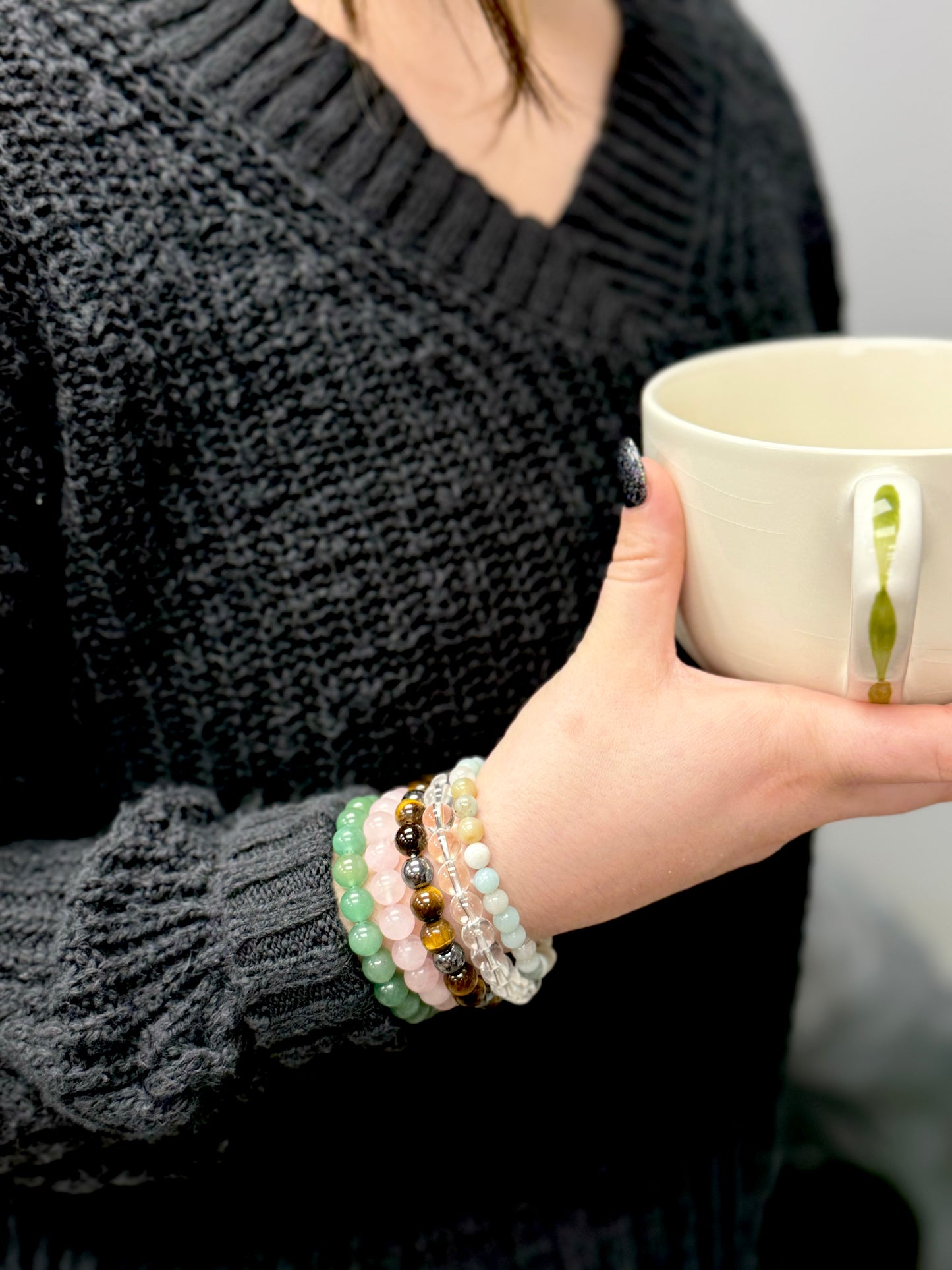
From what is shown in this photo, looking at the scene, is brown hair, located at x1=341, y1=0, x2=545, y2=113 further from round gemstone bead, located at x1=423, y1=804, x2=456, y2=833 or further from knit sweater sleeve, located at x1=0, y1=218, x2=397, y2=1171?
round gemstone bead, located at x1=423, y1=804, x2=456, y2=833

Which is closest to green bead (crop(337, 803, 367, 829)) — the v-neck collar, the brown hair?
the v-neck collar

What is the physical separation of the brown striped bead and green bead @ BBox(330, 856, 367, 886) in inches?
1.5

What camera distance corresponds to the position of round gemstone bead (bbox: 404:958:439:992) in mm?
450

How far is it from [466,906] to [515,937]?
0.03 metres

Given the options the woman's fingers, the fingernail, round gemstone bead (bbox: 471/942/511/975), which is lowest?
round gemstone bead (bbox: 471/942/511/975)

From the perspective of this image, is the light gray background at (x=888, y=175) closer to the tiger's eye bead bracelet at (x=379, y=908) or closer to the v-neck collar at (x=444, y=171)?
the v-neck collar at (x=444, y=171)

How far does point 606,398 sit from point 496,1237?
49 cm

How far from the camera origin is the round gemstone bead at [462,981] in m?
0.45

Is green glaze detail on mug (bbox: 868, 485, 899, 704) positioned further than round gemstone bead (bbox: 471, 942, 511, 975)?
No

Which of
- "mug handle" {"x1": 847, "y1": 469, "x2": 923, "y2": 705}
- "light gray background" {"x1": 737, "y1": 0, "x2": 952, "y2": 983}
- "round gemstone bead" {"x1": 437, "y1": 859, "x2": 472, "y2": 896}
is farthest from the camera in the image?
"light gray background" {"x1": 737, "y1": 0, "x2": 952, "y2": 983}

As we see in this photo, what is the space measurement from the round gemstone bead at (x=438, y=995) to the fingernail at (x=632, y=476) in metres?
0.23

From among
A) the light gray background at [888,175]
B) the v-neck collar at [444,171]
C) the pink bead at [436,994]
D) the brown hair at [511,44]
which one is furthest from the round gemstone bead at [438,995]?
the light gray background at [888,175]

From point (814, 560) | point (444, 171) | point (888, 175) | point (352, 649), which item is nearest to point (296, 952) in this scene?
point (352, 649)

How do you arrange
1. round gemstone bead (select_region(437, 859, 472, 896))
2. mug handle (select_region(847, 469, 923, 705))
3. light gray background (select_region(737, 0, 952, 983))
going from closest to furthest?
1. mug handle (select_region(847, 469, 923, 705))
2. round gemstone bead (select_region(437, 859, 472, 896))
3. light gray background (select_region(737, 0, 952, 983))
